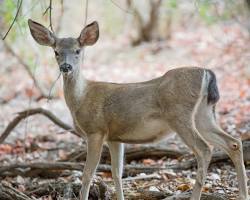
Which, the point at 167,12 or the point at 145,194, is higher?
the point at 167,12

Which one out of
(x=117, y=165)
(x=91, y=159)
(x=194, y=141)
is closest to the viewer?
(x=194, y=141)

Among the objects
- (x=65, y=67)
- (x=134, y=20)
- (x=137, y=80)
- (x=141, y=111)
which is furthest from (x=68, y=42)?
(x=134, y=20)

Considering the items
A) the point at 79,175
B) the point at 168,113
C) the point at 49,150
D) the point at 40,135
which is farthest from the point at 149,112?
the point at 40,135

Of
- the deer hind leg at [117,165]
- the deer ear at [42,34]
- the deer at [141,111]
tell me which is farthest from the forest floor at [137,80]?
the deer ear at [42,34]

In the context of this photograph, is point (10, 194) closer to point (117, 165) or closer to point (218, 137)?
point (117, 165)

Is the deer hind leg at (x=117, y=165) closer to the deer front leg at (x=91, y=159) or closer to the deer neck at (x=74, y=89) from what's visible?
the deer front leg at (x=91, y=159)

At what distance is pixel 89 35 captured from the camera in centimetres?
655

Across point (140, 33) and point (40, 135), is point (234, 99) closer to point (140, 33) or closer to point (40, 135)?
point (40, 135)

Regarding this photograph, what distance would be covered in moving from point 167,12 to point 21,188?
500 inches

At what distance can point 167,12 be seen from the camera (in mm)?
18672

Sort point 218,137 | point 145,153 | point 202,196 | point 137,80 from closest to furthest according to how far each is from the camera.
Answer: point 202,196, point 218,137, point 145,153, point 137,80

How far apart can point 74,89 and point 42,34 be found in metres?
0.77

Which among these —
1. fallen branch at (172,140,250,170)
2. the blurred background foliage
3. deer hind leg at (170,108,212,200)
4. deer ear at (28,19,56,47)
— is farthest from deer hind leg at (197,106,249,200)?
the blurred background foliage

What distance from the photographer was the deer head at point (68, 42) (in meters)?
6.28
